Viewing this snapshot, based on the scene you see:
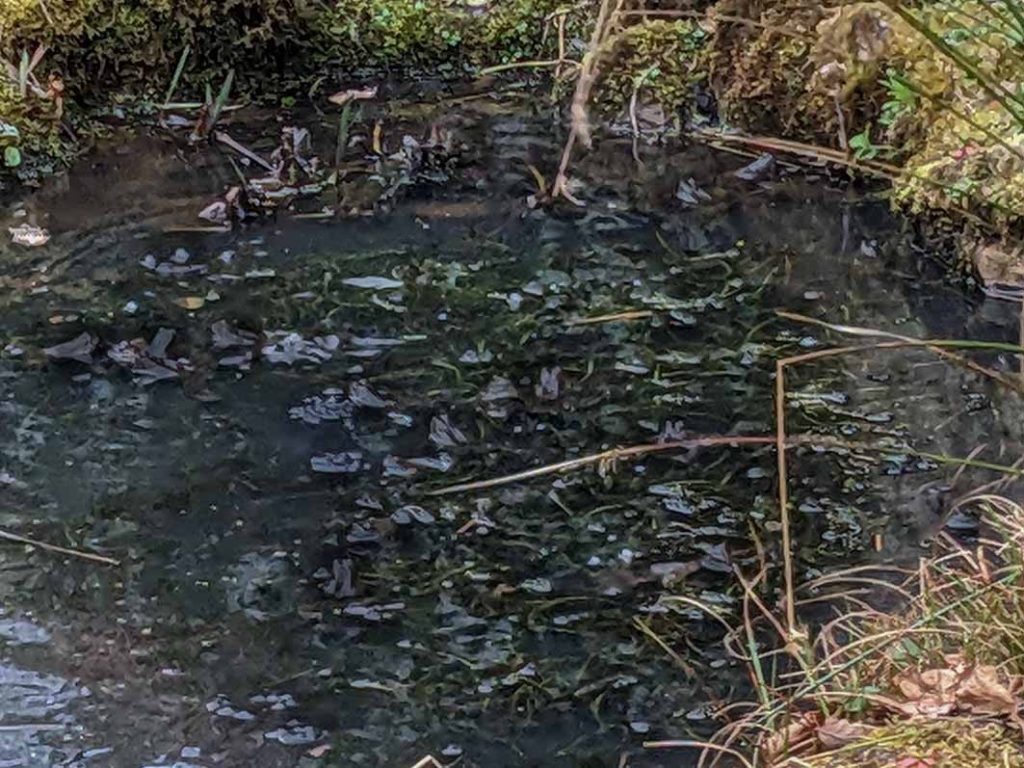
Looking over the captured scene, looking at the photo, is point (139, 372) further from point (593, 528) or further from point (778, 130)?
point (778, 130)

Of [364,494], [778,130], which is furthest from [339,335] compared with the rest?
[778,130]

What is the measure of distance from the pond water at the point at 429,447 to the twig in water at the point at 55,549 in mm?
20

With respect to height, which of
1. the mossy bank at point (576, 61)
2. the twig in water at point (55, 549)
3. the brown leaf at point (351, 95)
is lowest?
the twig in water at point (55, 549)

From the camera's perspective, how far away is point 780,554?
248 cm

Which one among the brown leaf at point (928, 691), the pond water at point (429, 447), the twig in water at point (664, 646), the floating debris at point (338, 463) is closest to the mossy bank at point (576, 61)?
the pond water at point (429, 447)

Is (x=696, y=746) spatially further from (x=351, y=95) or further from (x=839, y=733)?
(x=351, y=95)

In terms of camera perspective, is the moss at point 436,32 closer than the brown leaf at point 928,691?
No

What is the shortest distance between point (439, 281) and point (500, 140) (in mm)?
1037

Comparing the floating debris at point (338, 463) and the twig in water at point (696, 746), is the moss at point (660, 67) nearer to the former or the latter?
the floating debris at point (338, 463)

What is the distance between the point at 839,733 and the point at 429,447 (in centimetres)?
121

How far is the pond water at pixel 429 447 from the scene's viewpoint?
2.17 metres

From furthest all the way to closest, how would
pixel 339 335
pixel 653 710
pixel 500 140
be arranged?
pixel 500 140 < pixel 339 335 < pixel 653 710

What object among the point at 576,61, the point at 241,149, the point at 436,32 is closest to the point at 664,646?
the point at 576,61

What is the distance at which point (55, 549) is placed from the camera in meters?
2.49
